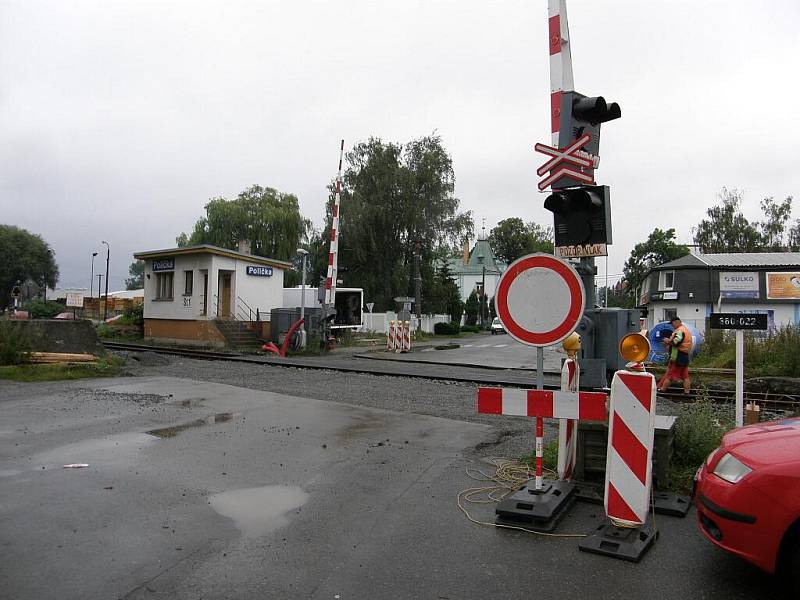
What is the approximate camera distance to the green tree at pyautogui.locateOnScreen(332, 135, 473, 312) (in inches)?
1780

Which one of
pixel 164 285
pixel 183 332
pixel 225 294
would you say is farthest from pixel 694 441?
pixel 164 285

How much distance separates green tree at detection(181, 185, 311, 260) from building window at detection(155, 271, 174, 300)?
1942 centimetres

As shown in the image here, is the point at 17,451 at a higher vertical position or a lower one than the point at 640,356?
lower

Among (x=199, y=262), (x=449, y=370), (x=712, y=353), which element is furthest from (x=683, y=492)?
(x=199, y=262)

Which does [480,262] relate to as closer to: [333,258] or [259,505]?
[333,258]

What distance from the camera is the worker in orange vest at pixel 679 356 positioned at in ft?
40.9

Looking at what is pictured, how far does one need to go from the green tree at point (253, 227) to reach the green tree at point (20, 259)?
22.2 metres

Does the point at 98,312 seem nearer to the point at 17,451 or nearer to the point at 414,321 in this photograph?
the point at 414,321

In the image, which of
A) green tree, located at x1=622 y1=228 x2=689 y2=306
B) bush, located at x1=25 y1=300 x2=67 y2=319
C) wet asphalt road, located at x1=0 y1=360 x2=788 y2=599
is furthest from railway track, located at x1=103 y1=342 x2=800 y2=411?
green tree, located at x1=622 y1=228 x2=689 y2=306

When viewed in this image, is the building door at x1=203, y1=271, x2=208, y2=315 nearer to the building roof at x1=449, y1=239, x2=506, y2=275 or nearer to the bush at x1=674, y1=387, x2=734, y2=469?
the bush at x1=674, y1=387, x2=734, y2=469

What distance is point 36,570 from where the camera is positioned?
373 centimetres

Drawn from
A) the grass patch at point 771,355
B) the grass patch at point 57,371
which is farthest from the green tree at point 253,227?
the grass patch at point 771,355

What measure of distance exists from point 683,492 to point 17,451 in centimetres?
687

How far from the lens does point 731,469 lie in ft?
12.2
